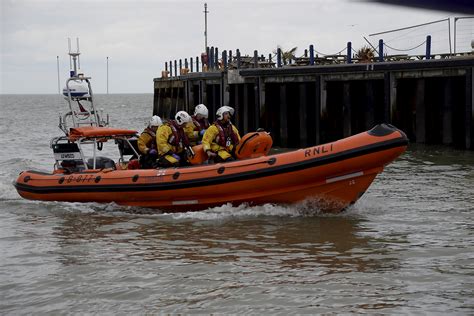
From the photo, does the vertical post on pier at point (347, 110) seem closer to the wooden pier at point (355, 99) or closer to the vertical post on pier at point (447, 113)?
the wooden pier at point (355, 99)

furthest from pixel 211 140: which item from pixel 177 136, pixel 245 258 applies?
pixel 245 258

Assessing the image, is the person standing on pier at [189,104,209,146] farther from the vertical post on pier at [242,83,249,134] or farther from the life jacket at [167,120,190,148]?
the vertical post on pier at [242,83,249,134]

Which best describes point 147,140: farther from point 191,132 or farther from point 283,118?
point 283,118

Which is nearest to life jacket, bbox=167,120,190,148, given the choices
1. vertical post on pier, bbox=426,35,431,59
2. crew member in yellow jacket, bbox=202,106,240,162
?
crew member in yellow jacket, bbox=202,106,240,162

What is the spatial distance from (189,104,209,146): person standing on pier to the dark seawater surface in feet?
4.24

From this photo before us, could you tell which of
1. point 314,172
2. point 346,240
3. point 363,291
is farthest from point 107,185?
point 363,291

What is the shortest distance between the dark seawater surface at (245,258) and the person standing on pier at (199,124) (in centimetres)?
129

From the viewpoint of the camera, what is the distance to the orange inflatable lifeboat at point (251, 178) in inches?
295

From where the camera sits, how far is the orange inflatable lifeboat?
24.6 ft

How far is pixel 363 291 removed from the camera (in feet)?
15.7

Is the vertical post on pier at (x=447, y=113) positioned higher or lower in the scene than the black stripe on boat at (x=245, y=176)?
higher

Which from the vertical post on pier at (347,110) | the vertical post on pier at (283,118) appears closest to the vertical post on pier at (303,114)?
the vertical post on pier at (283,118)

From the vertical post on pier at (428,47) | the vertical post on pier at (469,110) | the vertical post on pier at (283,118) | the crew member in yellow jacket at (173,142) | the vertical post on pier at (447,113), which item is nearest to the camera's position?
the crew member in yellow jacket at (173,142)

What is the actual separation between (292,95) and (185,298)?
13.3 metres
